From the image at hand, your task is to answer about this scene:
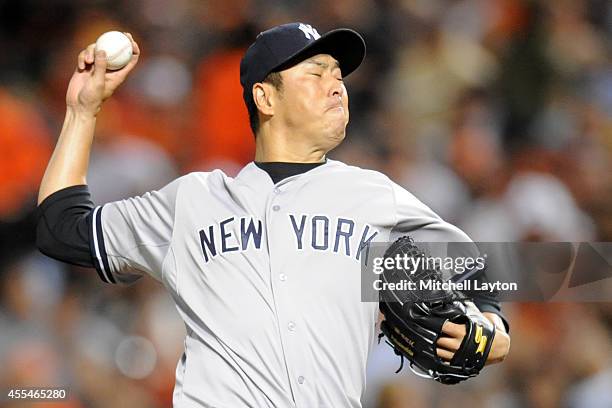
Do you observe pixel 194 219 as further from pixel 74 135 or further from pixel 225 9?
pixel 225 9

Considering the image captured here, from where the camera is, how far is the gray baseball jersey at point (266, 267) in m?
2.11

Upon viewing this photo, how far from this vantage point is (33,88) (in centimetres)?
495

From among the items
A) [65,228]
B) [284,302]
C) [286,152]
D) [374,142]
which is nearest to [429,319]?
[284,302]

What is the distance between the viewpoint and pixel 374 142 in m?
4.77

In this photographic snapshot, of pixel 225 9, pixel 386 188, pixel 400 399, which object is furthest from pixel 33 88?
pixel 386 188

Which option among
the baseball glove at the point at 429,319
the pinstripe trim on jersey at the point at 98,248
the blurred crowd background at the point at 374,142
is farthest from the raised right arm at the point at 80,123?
the blurred crowd background at the point at 374,142

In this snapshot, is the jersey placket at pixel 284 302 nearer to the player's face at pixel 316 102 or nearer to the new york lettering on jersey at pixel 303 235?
the new york lettering on jersey at pixel 303 235

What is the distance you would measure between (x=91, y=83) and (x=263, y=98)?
442 mm

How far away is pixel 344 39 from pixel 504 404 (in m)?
2.22

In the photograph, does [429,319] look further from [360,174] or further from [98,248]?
[98,248]

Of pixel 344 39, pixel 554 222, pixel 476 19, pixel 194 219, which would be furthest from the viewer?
pixel 476 19

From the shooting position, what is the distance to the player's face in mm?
2396

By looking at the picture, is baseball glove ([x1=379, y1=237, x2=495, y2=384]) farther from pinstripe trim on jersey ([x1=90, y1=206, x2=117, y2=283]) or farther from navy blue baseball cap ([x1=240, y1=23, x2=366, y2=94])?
pinstripe trim on jersey ([x1=90, y1=206, x2=117, y2=283])

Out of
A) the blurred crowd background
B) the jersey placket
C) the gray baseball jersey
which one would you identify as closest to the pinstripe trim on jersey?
the gray baseball jersey
